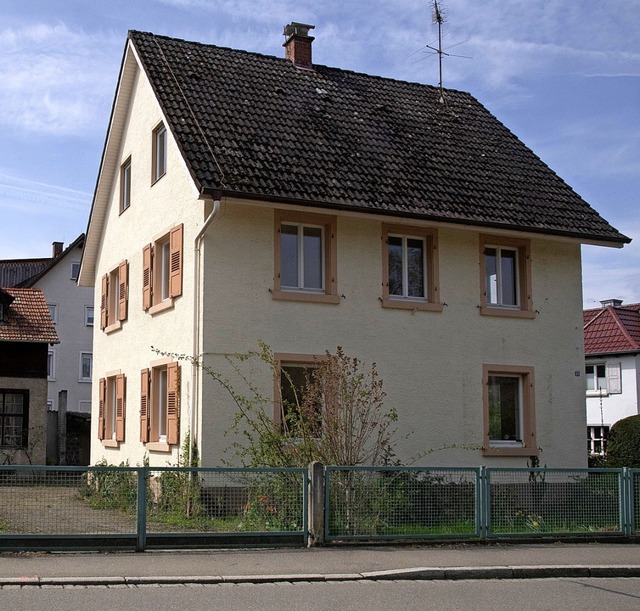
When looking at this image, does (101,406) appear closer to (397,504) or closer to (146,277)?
(146,277)

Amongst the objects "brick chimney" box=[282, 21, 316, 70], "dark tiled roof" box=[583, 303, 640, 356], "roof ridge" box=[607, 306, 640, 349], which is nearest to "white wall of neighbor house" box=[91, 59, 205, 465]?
"brick chimney" box=[282, 21, 316, 70]

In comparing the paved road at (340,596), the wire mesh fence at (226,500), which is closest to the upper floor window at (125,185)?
the wire mesh fence at (226,500)

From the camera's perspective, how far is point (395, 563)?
1188 cm

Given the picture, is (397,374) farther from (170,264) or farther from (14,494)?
(14,494)

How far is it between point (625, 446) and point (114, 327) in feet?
37.5

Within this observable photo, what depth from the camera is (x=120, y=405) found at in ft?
72.3

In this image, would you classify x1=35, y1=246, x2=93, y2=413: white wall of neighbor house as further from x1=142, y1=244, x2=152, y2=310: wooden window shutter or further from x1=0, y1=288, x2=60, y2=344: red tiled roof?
x1=142, y1=244, x2=152, y2=310: wooden window shutter

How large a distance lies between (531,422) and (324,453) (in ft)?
20.0

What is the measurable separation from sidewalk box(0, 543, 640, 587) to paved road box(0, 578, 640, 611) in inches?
9.5

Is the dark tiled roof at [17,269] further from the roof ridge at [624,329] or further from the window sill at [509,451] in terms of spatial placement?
the window sill at [509,451]

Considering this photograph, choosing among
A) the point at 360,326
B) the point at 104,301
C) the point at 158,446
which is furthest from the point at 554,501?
the point at 104,301

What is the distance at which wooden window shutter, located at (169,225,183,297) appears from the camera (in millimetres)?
17969

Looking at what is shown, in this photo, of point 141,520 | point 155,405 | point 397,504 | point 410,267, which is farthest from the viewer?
point 155,405

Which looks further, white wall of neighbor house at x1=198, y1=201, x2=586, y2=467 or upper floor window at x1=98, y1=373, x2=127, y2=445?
upper floor window at x1=98, y1=373, x2=127, y2=445
